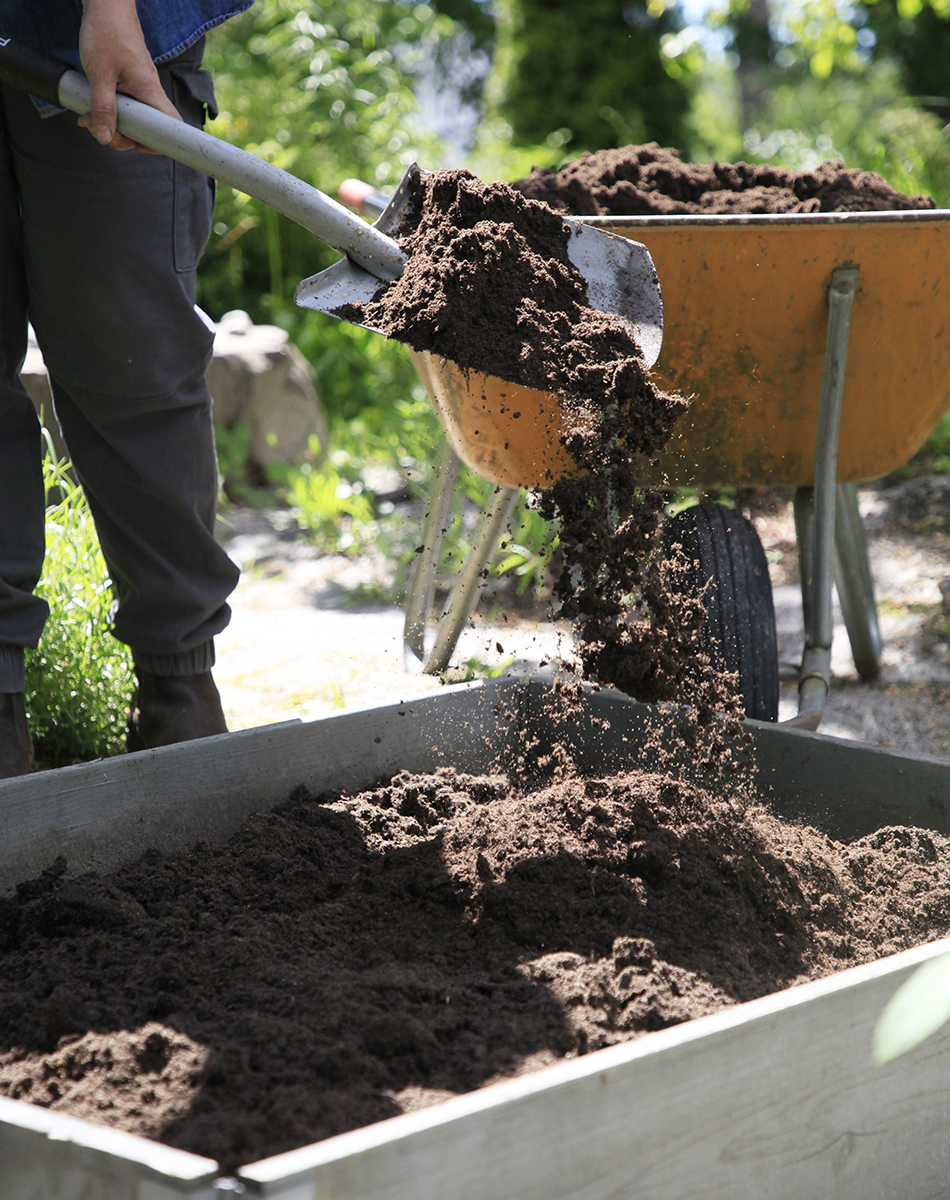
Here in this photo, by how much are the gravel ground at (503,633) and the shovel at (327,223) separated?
63 cm

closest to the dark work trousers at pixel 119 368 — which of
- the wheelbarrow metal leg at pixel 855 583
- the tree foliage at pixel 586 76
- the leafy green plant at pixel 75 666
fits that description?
the leafy green plant at pixel 75 666

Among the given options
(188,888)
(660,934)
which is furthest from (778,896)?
(188,888)

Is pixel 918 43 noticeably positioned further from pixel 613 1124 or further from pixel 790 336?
pixel 613 1124

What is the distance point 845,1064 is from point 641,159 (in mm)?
2078

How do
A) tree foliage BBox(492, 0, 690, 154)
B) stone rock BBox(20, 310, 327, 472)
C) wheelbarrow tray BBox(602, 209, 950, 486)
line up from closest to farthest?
wheelbarrow tray BBox(602, 209, 950, 486), stone rock BBox(20, 310, 327, 472), tree foliage BBox(492, 0, 690, 154)

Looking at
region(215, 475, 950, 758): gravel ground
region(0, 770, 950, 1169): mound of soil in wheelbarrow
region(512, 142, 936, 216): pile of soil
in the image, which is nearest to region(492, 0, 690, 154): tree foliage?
region(215, 475, 950, 758): gravel ground

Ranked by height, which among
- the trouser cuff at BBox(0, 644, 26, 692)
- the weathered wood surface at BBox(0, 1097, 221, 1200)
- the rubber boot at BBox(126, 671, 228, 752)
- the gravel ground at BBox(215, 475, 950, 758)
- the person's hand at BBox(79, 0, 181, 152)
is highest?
the person's hand at BBox(79, 0, 181, 152)

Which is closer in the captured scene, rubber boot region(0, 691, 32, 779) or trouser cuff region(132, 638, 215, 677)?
rubber boot region(0, 691, 32, 779)

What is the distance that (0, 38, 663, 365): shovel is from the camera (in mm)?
1542

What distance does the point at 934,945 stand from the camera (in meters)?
1.12

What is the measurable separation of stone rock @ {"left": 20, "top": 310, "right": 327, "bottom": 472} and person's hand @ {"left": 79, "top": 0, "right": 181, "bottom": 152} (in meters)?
3.24

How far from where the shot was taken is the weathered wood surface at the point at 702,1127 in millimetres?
829

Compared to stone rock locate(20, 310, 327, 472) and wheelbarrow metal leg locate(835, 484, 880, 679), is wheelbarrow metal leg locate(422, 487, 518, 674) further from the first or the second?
stone rock locate(20, 310, 327, 472)

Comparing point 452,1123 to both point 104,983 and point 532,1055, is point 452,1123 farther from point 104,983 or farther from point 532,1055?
point 104,983
